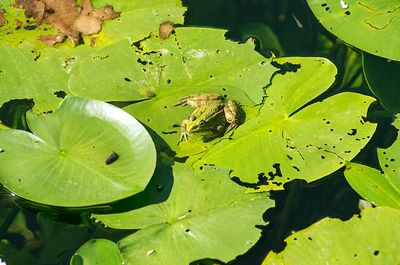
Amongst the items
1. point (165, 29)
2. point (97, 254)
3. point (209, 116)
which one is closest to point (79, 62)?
point (165, 29)

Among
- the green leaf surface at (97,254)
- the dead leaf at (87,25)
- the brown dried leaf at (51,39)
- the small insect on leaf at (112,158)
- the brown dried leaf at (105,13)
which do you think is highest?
the brown dried leaf at (105,13)

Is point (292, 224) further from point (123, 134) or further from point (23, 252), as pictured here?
point (23, 252)

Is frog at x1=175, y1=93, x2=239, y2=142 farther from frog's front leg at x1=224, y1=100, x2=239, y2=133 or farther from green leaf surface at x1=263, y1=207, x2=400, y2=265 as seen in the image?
green leaf surface at x1=263, y1=207, x2=400, y2=265

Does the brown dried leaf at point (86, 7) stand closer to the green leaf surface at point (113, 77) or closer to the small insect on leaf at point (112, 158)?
the green leaf surface at point (113, 77)

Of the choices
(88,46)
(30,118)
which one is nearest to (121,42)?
(88,46)

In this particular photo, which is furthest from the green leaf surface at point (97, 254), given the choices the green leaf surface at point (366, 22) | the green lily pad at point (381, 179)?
the green leaf surface at point (366, 22)

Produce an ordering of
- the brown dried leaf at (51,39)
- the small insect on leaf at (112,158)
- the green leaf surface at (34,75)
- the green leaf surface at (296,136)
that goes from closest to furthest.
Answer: the small insect on leaf at (112,158)
the green leaf surface at (296,136)
the green leaf surface at (34,75)
the brown dried leaf at (51,39)
